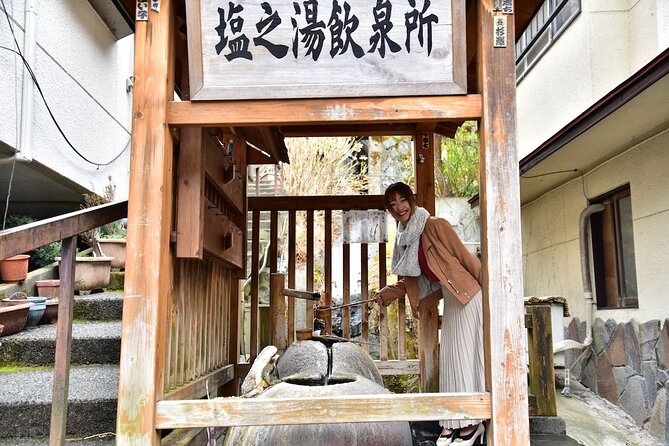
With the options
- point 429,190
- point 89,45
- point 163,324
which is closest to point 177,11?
point 163,324

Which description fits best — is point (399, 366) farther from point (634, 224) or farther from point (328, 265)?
point (634, 224)

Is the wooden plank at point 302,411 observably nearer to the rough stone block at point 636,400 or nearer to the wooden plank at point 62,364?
the wooden plank at point 62,364

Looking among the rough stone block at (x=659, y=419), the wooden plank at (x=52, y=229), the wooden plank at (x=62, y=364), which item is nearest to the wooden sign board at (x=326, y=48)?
the wooden plank at (x=52, y=229)

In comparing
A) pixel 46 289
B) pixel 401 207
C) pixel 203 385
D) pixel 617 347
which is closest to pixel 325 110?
pixel 401 207

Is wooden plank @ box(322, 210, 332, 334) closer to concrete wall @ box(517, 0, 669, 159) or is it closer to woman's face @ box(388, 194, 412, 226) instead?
woman's face @ box(388, 194, 412, 226)

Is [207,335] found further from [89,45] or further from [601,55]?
[601,55]

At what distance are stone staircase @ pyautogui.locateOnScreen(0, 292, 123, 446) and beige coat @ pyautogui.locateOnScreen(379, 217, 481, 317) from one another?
2.49 metres

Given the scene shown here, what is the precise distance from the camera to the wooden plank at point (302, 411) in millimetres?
2643

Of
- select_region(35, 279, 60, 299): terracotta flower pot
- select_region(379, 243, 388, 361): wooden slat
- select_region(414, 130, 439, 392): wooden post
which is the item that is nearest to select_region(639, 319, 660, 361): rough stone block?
select_region(414, 130, 439, 392): wooden post

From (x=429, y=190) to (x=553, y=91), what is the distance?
432 centimetres

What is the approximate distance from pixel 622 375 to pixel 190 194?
18.3 feet

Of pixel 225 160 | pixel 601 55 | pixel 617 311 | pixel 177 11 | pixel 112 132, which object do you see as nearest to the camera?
pixel 177 11

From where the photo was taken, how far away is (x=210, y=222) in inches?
146

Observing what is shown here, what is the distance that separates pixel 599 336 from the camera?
6.65m
